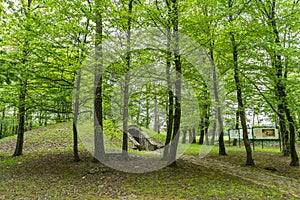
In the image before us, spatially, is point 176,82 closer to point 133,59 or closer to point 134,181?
point 133,59

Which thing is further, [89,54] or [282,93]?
[282,93]

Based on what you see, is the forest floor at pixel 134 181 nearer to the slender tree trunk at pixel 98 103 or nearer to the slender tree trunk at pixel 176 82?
the slender tree trunk at pixel 98 103

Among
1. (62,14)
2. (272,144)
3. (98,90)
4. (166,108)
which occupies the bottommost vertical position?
(272,144)

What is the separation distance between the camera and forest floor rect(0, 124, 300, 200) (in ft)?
17.2

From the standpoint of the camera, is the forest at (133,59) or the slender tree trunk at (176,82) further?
the slender tree trunk at (176,82)

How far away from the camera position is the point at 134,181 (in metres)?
6.34

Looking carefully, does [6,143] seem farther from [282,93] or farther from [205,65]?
[282,93]

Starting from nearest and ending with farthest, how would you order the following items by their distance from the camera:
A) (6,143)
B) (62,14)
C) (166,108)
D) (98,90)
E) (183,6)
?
1. (62,14)
2. (183,6)
3. (98,90)
4. (166,108)
5. (6,143)

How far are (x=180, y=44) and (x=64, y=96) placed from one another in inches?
170

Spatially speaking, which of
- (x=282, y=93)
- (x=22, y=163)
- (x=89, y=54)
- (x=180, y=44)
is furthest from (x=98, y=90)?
(x=282, y=93)

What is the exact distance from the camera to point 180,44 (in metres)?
7.67

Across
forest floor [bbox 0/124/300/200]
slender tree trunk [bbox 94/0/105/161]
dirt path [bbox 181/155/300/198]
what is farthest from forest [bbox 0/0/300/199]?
dirt path [bbox 181/155/300/198]

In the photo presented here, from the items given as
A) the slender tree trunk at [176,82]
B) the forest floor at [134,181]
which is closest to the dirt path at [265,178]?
the forest floor at [134,181]

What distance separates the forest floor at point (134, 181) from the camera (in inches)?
206
